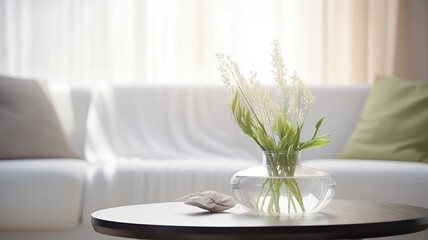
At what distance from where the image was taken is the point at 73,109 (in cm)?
388

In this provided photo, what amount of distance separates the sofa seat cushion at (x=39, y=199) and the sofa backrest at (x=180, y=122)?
72 cm

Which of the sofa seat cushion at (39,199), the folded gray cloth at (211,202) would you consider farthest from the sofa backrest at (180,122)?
the folded gray cloth at (211,202)

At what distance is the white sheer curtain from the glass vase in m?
2.49

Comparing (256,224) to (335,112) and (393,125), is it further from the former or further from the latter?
(335,112)

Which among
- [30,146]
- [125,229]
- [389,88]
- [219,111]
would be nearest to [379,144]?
[389,88]

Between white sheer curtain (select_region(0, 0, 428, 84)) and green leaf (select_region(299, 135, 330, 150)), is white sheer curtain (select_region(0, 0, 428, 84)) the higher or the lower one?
the higher one

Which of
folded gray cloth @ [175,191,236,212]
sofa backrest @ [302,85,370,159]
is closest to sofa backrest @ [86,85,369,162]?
sofa backrest @ [302,85,370,159]

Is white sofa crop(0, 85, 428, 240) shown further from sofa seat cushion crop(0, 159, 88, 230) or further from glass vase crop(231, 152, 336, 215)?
glass vase crop(231, 152, 336, 215)

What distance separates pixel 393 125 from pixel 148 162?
1.13m

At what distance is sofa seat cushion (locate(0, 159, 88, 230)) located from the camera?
3.00 meters

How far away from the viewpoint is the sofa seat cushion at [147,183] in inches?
123

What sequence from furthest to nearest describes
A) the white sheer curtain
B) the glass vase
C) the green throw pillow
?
the white sheer curtain < the green throw pillow < the glass vase

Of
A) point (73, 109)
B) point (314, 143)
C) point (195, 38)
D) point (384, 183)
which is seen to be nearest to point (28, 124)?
point (73, 109)

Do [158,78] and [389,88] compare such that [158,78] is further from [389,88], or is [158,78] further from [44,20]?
[389,88]
